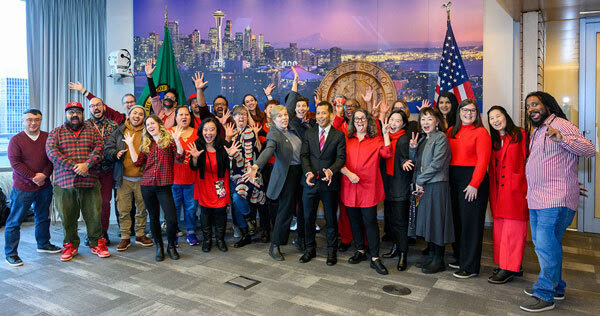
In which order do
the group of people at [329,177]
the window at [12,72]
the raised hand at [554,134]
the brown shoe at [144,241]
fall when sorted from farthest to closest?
the window at [12,72]
the brown shoe at [144,241]
the group of people at [329,177]
the raised hand at [554,134]

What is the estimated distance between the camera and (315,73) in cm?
670

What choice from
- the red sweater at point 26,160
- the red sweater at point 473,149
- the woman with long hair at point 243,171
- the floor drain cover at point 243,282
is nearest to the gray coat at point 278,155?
the woman with long hair at point 243,171

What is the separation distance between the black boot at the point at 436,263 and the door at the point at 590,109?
3077 mm

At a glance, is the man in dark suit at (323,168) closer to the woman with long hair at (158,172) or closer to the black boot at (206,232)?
the black boot at (206,232)

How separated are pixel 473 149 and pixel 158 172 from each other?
3.12 metres

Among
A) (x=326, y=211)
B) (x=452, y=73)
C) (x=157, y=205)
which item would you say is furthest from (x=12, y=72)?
(x=452, y=73)

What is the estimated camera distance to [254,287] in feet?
11.6

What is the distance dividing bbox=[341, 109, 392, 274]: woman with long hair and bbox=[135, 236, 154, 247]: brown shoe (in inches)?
99.8

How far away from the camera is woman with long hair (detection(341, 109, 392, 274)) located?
393 centimetres

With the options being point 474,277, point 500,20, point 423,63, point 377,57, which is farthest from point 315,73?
point 474,277

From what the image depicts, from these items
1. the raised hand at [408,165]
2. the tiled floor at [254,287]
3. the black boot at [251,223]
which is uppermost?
the raised hand at [408,165]

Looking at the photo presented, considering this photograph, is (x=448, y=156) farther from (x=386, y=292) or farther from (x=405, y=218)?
(x=386, y=292)

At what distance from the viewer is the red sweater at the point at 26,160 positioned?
425cm

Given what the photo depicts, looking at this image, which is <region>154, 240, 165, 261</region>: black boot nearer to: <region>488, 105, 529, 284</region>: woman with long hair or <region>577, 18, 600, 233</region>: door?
<region>488, 105, 529, 284</region>: woman with long hair
